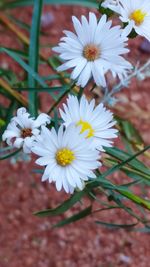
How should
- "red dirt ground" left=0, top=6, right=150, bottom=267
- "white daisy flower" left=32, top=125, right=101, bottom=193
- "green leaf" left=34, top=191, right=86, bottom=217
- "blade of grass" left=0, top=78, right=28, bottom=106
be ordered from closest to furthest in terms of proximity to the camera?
"white daisy flower" left=32, top=125, right=101, bottom=193 < "green leaf" left=34, top=191, right=86, bottom=217 < "blade of grass" left=0, top=78, right=28, bottom=106 < "red dirt ground" left=0, top=6, right=150, bottom=267

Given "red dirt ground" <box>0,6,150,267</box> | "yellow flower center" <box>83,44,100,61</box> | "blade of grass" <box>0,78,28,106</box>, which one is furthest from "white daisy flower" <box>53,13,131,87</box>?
"red dirt ground" <box>0,6,150,267</box>

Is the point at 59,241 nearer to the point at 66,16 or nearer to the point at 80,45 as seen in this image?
the point at 66,16

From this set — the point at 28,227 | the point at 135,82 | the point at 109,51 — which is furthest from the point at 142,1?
the point at 135,82

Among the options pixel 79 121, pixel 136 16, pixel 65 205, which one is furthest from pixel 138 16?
pixel 65 205

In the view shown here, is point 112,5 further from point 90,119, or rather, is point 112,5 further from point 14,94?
point 14,94

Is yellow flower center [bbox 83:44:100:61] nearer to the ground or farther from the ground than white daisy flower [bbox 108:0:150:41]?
nearer to the ground

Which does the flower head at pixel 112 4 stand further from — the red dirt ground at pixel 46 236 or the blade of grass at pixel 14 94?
the red dirt ground at pixel 46 236

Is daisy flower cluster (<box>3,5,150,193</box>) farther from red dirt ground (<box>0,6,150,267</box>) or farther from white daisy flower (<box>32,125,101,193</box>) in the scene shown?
red dirt ground (<box>0,6,150,267</box>)
